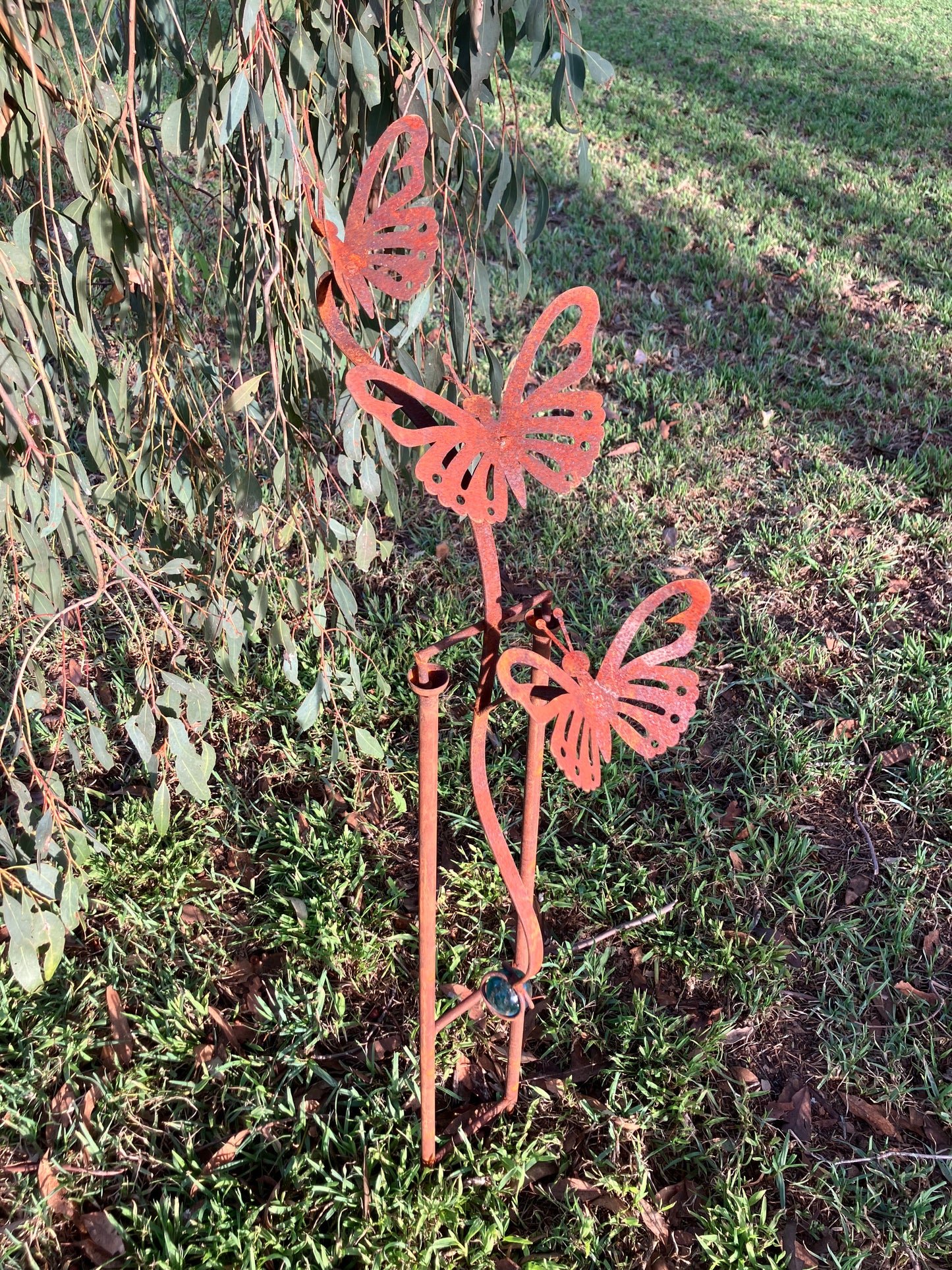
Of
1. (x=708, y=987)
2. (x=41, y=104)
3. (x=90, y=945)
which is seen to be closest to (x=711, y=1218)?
(x=708, y=987)

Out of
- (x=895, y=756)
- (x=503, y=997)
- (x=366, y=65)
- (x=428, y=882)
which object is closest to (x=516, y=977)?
(x=503, y=997)

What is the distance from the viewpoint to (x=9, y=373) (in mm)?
1155

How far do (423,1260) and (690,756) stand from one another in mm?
1217

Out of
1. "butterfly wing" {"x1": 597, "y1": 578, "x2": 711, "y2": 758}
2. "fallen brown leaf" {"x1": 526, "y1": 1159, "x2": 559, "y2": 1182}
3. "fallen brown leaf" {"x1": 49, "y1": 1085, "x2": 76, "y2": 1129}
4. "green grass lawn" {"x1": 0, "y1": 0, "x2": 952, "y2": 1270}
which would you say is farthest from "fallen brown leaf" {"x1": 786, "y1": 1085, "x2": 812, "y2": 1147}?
"fallen brown leaf" {"x1": 49, "y1": 1085, "x2": 76, "y2": 1129}

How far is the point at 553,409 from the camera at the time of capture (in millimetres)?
996

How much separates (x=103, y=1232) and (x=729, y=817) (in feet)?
4.61

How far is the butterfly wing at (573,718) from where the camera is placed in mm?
1013

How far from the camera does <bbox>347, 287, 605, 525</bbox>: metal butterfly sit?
0.96m

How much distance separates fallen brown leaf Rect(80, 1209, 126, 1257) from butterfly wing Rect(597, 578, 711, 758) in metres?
1.14

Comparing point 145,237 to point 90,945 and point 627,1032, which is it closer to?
point 90,945

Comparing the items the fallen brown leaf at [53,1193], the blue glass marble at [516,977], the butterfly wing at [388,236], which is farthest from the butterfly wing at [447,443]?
the fallen brown leaf at [53,1193]

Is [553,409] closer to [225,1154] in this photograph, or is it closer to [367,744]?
[367,744]

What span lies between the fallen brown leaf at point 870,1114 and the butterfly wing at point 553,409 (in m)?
1.27

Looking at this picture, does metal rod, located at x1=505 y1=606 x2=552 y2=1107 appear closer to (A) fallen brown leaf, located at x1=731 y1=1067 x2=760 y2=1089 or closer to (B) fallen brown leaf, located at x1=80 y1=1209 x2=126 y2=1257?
(A) fallen brown leaf, located at x1=731 y1=1067 x2=760 y2=1089
